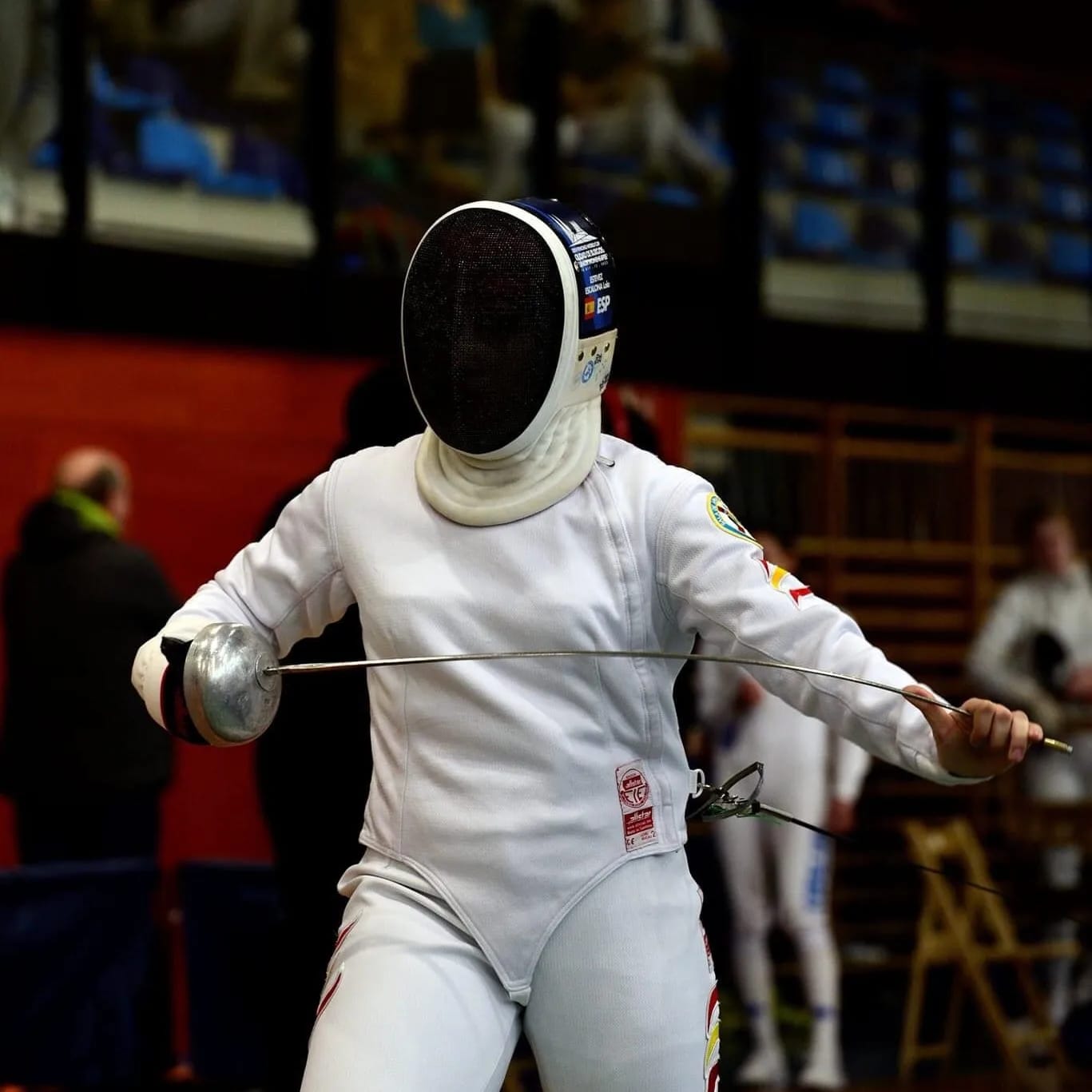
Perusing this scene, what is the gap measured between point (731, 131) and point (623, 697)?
511 centimetres

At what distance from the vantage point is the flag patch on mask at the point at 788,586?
1745 millimetres

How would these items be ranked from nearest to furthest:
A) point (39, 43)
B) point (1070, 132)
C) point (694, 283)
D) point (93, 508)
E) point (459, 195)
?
point (93, 508)
point (39, 43)
point (459, 195)
point (694, 283)
point (1070, 132)

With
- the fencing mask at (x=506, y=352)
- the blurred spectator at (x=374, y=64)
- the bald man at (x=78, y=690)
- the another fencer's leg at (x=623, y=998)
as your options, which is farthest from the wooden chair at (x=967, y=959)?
the fencing mask at (x=506, y=352)

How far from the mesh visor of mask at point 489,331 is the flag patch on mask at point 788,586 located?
0.29 metres

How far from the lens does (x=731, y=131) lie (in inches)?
257

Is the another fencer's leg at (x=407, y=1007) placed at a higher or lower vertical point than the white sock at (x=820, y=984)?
higher

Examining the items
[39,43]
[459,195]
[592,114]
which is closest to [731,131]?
[592,114]

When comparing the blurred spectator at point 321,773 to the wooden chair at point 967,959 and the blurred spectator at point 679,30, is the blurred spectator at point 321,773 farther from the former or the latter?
the blurred spectator at point 679,30

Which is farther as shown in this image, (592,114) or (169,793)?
(592,114)

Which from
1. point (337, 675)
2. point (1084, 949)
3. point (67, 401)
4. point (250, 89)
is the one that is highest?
point (250, 89)

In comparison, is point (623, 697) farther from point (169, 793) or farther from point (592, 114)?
point (592, 114)

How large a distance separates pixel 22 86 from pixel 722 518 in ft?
13.3

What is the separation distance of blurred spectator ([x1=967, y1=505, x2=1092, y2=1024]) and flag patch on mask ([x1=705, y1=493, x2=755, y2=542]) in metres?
3.80

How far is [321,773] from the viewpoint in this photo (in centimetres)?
246
